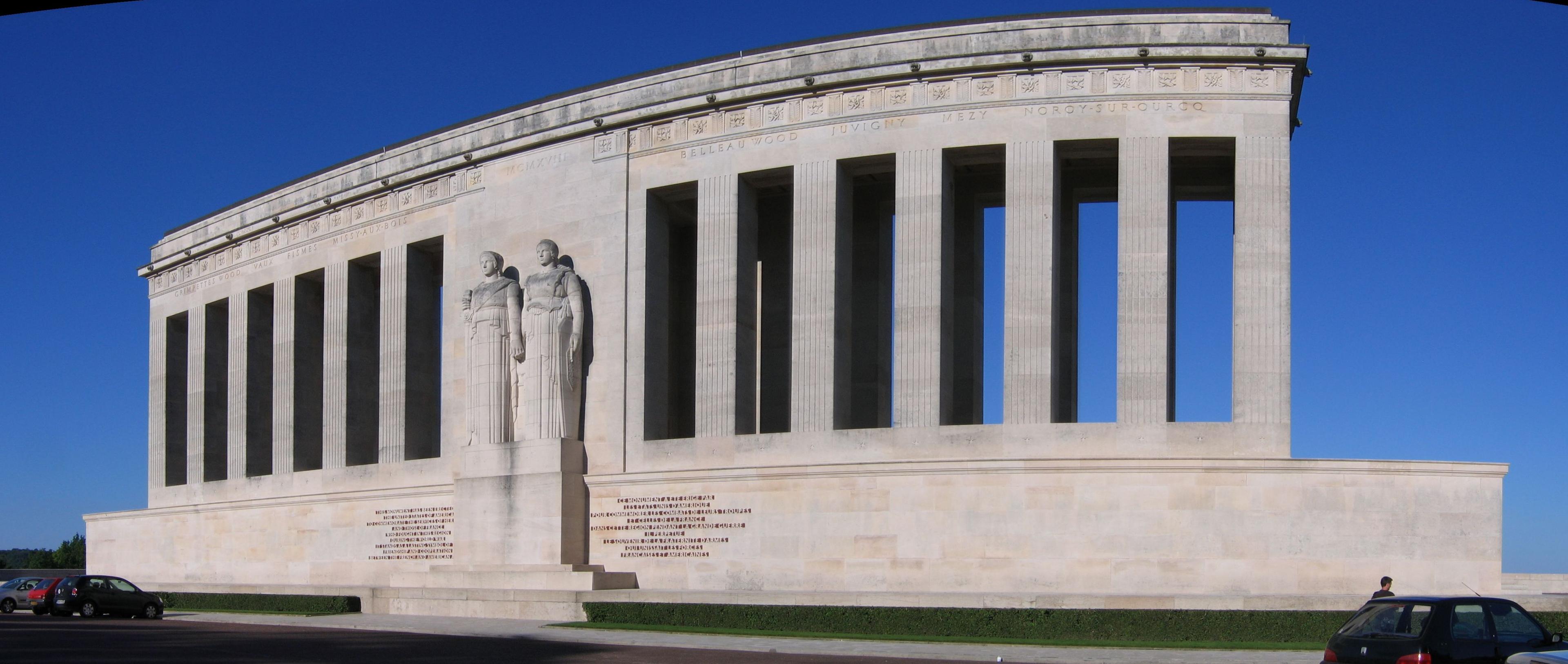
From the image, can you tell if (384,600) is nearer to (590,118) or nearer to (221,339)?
(590,118)

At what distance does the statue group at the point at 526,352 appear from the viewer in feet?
126

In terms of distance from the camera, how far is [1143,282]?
1294 inches

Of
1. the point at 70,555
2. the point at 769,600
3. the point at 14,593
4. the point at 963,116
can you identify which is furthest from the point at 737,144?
the point at 70,555

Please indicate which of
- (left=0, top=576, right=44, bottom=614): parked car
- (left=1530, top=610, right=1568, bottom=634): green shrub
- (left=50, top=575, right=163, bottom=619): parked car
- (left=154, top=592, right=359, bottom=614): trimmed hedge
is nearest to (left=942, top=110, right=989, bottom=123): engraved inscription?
(left=1530, top=610, right=1568, bottom=634): green shrub

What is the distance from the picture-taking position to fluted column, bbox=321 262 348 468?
46.3m

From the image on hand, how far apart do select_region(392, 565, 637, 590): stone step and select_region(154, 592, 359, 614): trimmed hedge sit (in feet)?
6.01

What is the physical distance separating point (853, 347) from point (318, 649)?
19.5 metres

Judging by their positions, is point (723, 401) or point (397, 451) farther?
point (397, 451)

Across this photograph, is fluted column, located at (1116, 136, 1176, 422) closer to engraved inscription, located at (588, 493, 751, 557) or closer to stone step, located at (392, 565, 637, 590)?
engraved inscription, located at (588, 493, 751, 557)

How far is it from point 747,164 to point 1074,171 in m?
9.05

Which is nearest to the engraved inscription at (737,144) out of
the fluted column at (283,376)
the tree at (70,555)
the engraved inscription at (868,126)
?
the engraved inscription at (868,126)

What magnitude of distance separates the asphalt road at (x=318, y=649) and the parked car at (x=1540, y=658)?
34.2ft

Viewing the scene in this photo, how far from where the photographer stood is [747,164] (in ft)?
122

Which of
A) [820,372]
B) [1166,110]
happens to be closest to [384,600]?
[820,372]
